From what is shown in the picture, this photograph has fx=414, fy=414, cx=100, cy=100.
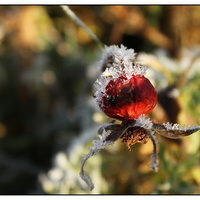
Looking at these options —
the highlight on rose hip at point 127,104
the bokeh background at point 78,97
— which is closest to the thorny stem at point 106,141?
the highlight on rose hip at point 127,104

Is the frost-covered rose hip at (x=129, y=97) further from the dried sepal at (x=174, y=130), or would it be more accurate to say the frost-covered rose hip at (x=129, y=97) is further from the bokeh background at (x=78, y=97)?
the bokeh background at (x=78, y=97)

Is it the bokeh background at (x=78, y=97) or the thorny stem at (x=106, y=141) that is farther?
the bokeh background at (x=78, y=97)

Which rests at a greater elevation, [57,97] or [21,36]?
[21,36]

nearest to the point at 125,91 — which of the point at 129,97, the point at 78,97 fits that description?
the point at 129,97

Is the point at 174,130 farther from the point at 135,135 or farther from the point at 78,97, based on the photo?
the point at 78,97

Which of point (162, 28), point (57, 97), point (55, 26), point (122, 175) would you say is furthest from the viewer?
point (55, 26)

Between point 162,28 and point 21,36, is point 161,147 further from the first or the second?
point 21,36

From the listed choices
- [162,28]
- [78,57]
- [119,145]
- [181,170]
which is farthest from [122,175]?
[162,28]

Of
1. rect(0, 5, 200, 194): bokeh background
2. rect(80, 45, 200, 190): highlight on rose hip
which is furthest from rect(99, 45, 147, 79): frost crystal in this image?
rect(0, 5, 200, 194): bokeh background

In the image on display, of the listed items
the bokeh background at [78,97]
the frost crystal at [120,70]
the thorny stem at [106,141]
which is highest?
the bokeh background at [78,97]
